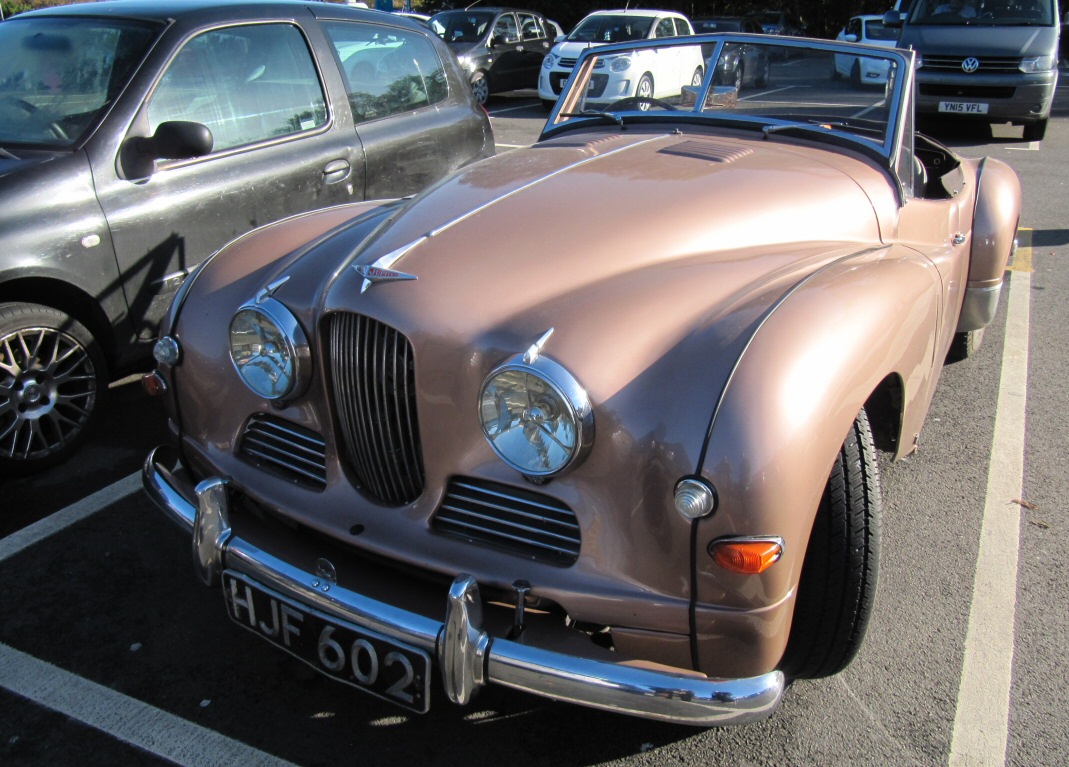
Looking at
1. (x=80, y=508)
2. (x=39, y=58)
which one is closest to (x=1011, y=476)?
(x=80, y=508)

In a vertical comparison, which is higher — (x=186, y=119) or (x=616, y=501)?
(x=186, y=119)

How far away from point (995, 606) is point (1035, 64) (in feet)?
32.7

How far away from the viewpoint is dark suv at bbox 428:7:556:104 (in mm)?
15570

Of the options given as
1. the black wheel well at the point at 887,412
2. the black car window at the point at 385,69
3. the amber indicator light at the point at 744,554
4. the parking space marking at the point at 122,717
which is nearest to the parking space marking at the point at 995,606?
the black wheel well at the point at 887,412

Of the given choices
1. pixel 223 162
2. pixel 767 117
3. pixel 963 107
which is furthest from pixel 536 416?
pixel 963 107

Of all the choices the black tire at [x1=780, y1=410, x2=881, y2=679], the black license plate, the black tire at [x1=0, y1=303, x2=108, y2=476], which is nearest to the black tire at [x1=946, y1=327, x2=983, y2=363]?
the black tire at [x1=780, y1=410, x2=881, y2=679]

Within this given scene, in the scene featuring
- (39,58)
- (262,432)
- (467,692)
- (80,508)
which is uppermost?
(39,58)

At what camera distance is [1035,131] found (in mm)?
11383

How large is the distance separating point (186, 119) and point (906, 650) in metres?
3.59

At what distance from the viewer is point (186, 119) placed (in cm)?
401

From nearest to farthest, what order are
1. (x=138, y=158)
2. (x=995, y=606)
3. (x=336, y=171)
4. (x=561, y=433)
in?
(x=561, y=433)
(x=995, y=606)
(x=138, y=158)
(x=336, y=171)

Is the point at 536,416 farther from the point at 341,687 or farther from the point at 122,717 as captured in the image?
the point at 122,717

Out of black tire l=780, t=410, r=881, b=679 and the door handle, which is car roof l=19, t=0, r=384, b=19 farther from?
black tire l=780, t=410, r=881, b=679

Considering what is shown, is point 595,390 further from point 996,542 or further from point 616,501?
point 996,542
